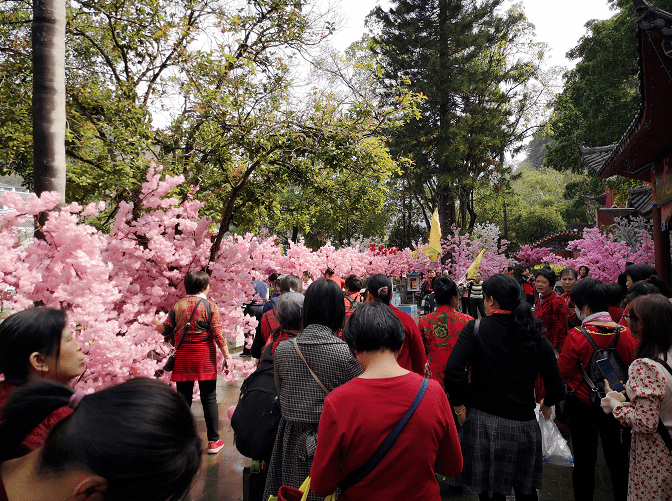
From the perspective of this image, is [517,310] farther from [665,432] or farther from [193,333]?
[193,333]

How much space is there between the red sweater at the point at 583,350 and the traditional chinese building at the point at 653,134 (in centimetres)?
266

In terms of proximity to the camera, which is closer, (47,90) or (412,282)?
(47,90)

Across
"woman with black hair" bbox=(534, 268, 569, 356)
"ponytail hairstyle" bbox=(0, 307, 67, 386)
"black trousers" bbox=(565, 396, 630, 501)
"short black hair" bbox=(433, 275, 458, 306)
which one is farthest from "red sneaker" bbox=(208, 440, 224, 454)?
"woman with black hair" bbox=(534, 268, 569, 356)

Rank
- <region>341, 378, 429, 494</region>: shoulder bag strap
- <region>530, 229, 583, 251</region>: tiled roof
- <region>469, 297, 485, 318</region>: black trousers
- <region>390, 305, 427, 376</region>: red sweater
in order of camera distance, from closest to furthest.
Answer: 1. <region>341, 378, 429, 494</region>: shoulder bag strap
2. <region>390, 305, 427, 376</region>: red sweater
3. <region>469, 297, 485, 318</region>: black trousers
4. <region>530, 229, 583, 251</region>: tiled roof

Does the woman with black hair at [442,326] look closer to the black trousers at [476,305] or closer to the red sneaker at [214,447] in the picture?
the red sneaker at [214,447]

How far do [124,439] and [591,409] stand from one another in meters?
3.23

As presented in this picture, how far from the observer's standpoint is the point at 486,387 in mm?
2623

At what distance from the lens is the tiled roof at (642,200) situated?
434 inches

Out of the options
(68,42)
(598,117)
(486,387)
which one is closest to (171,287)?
(486,387)

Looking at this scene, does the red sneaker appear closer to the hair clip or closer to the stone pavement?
the stone pavement

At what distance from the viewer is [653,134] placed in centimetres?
601

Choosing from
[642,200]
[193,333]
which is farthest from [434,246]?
[193,333]

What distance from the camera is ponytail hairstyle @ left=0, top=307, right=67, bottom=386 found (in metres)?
1.74

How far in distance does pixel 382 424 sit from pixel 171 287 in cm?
400
